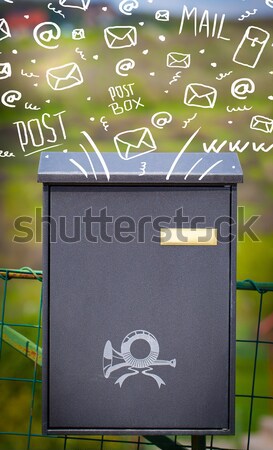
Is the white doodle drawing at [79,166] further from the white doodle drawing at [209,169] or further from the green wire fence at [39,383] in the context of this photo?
the green wire fence at [39,383]

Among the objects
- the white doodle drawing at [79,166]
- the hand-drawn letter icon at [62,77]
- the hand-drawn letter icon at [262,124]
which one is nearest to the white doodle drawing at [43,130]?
the hand-drawn letter icon at [62,77]

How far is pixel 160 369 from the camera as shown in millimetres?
2039

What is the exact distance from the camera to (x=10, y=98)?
4.02 meters

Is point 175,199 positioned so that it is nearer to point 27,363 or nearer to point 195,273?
point 195,273

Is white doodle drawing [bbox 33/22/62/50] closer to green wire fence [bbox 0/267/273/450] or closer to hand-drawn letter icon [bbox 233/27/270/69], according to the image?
hand-drawn letter icon [bbox 233/27/270/69]

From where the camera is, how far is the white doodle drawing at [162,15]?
3822 millimetres

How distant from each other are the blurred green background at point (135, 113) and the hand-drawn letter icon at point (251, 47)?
0.03 meters

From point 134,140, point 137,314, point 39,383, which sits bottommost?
point 39,383

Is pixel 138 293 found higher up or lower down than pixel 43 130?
lower down

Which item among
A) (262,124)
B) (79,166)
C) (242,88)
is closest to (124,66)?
(242,88)

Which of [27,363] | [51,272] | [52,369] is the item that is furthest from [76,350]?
[27,363]

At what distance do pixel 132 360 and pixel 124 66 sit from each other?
231 centimetres

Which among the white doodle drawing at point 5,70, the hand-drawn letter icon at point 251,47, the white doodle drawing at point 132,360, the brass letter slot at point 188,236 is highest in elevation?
the hand-drawn letter icon at point 251,47

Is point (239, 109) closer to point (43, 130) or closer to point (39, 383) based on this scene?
point (43, 130)
